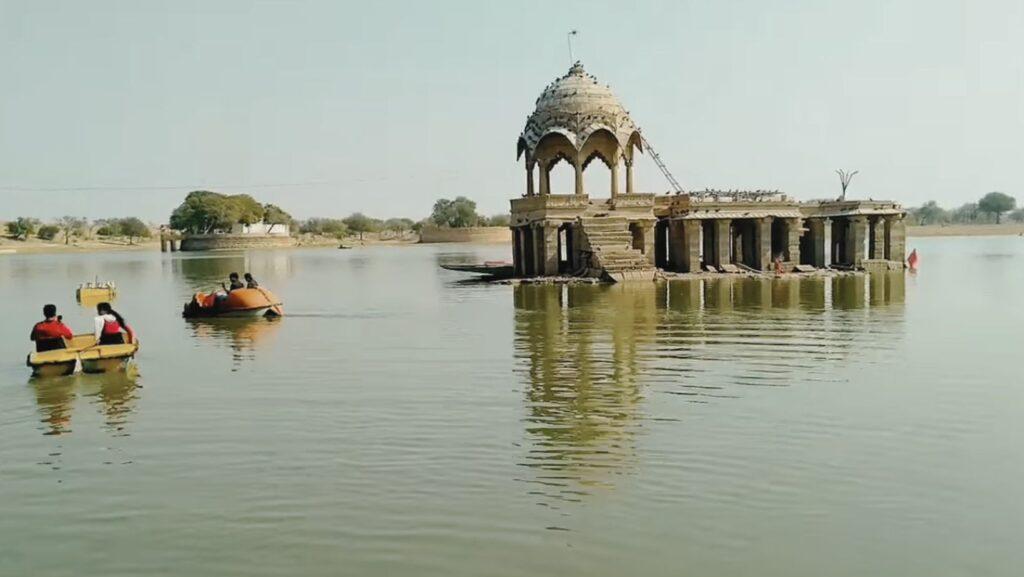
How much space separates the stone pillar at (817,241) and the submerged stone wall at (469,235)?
85127 millimetres

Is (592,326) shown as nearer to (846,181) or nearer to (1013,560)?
(1013,560)

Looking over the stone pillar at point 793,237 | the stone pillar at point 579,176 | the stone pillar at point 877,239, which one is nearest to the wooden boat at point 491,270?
the stone pillar at point 579,176

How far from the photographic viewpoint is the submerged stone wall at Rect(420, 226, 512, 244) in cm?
13038

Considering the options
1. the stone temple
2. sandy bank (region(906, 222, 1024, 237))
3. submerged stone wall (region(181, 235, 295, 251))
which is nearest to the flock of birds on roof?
the stone temple

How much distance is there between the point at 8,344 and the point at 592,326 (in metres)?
13.8

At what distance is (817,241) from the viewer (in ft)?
144

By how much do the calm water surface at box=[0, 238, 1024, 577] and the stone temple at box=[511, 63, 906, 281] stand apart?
63.6 ft

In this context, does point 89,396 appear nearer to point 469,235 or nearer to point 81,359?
point 81,359

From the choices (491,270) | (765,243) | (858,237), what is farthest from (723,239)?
(491,270)

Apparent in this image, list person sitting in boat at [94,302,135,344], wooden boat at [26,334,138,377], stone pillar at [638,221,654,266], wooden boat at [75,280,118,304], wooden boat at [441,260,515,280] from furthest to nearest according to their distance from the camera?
wooden boat at [441,260,515,280], stone pillar at [638,221,654,266], wooden boat at [75,280,118,304], person sitting in boat at [94,302,135,344], wooden boat at [26,334,138,377]

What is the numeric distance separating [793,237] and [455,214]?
123m

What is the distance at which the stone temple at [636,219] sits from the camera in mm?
41125

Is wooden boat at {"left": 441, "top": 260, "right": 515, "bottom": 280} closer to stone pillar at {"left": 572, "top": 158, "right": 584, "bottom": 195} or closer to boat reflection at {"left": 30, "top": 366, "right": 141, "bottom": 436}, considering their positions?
stone pillar at {"left": 572, "top": 158, "right": 584, "bottom": 195}

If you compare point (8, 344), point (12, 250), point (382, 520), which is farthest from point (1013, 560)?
point (12, 250)
